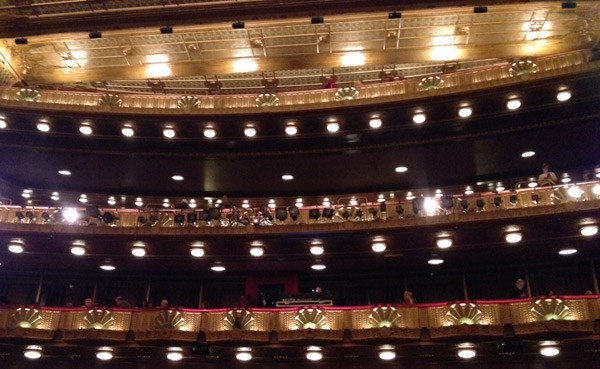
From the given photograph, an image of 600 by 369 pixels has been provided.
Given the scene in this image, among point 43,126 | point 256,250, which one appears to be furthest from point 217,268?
point 43,126

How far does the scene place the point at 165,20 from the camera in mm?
15664

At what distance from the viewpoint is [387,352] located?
12.7 metres

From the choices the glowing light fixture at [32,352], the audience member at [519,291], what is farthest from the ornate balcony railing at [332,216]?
the glowing light fixture at [32,352]

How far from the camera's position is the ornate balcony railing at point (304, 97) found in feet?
47.0

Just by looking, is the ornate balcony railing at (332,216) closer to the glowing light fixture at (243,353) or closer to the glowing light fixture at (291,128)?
the glowing light fixture at (291,128)

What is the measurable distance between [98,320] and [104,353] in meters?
1.02

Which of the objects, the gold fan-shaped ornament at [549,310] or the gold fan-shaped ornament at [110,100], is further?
the gold fan-shaped ornament at [110,100]

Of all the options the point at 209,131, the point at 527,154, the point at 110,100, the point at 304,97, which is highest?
the point at 304,97

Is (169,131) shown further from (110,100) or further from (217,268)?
(217,268)

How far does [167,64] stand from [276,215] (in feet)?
22.5

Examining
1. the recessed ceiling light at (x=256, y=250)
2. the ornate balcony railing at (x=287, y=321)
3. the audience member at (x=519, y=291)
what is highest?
the recessed ceiling light at (x=256, y=250)

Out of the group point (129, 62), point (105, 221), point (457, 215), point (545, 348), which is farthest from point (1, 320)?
point (545, 348)

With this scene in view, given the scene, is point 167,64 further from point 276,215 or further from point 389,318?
point 389,318

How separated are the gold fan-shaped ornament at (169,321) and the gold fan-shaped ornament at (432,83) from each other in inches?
345
